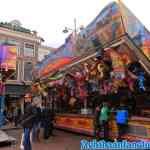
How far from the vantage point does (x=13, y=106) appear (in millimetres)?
28594

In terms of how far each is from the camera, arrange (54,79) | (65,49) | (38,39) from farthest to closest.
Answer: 1. (38,39)
2. (54,79)
3. (65,49)

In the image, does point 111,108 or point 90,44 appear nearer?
point 90,44

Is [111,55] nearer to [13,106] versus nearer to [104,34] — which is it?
[104,34]

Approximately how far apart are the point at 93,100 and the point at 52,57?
3088 millimetres

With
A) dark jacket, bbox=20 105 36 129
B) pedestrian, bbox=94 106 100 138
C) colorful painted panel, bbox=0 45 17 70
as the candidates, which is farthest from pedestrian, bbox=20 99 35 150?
colorful painted panel, bbox=0 45 17 70

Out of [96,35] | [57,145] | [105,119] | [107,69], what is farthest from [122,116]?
[96,35]

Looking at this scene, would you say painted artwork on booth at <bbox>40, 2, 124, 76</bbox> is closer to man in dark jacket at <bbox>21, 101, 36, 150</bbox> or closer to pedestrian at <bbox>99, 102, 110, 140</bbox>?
pedestrian at <bbox>99, 102, 110, 140</bbox>

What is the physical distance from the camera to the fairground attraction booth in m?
9.12

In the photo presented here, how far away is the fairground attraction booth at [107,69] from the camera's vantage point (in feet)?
29.9

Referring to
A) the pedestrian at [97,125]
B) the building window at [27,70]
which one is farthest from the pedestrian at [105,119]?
the building window at [27,70]

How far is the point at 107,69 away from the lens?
1035 cm

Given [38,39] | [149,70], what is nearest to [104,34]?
[149,70]

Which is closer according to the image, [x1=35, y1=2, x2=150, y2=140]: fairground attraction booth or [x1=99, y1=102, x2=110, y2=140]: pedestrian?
[x1=35, y1=2, x2=150, y2=140]: fairground attraction booth

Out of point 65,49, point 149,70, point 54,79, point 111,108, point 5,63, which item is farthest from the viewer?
point 5,63
